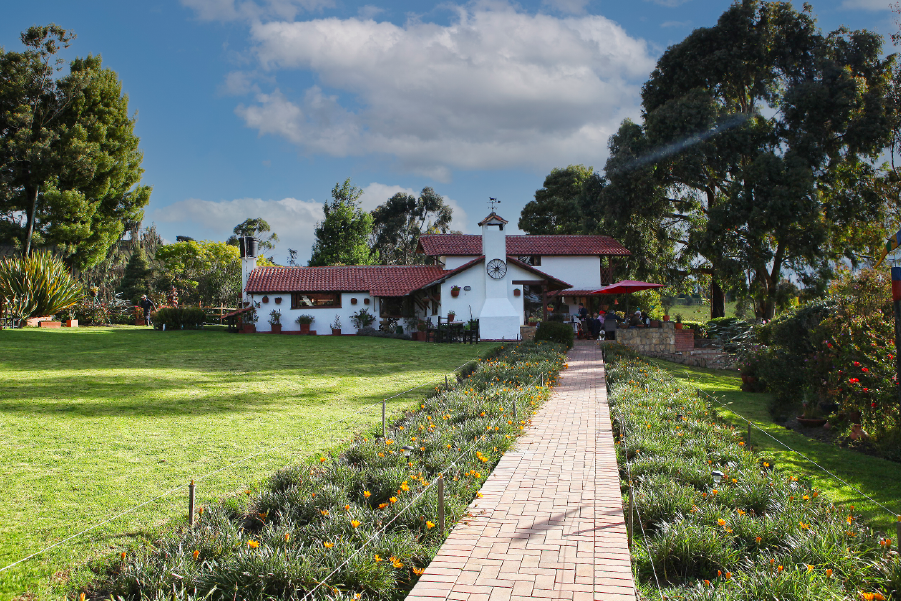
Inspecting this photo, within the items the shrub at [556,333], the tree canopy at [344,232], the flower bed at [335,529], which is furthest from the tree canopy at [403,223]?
the flower bed at [335,529]

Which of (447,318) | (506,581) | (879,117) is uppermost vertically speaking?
(879,117)

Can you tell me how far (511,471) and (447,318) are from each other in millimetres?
19379

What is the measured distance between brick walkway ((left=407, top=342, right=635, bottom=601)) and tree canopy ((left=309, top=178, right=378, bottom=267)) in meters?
37.3

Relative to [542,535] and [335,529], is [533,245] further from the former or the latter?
[335,529]

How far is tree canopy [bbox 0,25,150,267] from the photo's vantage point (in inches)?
1053

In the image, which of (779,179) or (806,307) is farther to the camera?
(779,179)

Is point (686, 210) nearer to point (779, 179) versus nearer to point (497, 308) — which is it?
point (779, 179)

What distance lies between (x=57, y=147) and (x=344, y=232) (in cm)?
1929

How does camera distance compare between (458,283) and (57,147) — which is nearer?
(458,283)

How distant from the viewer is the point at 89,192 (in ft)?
95.7

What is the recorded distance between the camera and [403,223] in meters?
57.5

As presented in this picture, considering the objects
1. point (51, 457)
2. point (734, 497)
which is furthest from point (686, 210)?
point (51, 457)

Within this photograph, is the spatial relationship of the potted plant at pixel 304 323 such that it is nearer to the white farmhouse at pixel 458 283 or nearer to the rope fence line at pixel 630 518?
the white farmhouse at pixel 458 283

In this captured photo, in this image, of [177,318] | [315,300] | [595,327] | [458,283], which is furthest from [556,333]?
[177,318]
